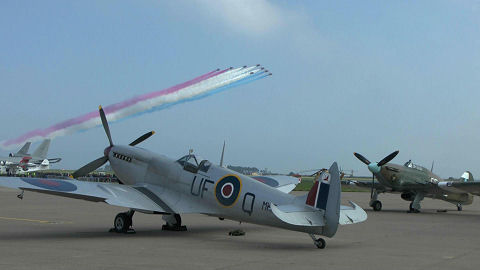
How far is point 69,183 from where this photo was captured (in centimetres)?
1269

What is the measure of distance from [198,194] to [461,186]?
15489mm

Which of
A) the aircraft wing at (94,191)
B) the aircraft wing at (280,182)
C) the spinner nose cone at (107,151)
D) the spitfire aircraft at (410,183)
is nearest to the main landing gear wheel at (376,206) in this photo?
the spitfire aircraft at (410,183)

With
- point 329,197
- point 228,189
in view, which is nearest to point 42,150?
point 228,189

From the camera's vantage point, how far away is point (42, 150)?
81.2 m

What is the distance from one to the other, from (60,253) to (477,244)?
9200mm

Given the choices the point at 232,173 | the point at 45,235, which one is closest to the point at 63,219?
the point at 45,235

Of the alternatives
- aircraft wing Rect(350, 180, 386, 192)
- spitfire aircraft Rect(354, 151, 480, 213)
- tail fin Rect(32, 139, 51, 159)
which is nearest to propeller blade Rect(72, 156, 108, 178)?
spitfire aircraft Rect(354, 151, 480, 213)

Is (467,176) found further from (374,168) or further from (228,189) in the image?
(228,189)

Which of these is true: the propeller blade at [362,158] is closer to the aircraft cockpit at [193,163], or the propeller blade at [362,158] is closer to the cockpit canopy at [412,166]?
the cockpit canopy at [412,166]

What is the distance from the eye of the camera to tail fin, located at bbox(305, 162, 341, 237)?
34.6 feet

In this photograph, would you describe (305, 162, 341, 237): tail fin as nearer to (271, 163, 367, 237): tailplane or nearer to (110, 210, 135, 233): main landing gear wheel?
(271, 163, 367, 237): tailplane

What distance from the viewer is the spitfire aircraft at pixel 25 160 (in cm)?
7500

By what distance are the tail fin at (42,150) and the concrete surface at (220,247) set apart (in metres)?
66.6

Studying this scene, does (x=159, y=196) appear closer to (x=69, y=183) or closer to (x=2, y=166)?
(x=69, y=183)
